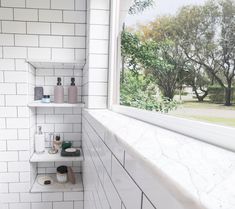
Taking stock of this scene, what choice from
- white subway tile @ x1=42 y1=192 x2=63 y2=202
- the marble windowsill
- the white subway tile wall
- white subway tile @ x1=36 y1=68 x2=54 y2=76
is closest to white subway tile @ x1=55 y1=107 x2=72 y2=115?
the white subway tile wall

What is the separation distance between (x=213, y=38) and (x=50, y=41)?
1396 millimetres

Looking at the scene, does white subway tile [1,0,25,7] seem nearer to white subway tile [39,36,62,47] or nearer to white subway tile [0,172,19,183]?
→ white subway tile [39,36,62,47]

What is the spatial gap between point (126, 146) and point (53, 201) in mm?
1524

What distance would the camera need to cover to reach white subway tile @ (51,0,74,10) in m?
1.63

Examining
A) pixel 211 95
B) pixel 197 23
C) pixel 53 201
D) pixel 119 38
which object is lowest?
pixel 53 201

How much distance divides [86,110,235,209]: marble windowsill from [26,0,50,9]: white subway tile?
4.88 feet

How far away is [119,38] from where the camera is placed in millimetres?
1339

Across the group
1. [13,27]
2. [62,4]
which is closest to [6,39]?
[13,27]

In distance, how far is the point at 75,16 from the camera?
1.66 meters

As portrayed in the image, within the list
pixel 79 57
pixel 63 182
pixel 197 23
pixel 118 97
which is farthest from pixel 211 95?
pixel 63 182

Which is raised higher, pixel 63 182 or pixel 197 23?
pixel 197 23

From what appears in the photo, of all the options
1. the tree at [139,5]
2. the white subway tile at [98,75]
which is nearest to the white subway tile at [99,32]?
the white subway tile at [98,75]

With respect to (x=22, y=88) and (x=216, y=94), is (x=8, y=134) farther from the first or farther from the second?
(x=216, y=94)

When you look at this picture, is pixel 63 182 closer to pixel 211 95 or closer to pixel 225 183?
pixel 211 95
